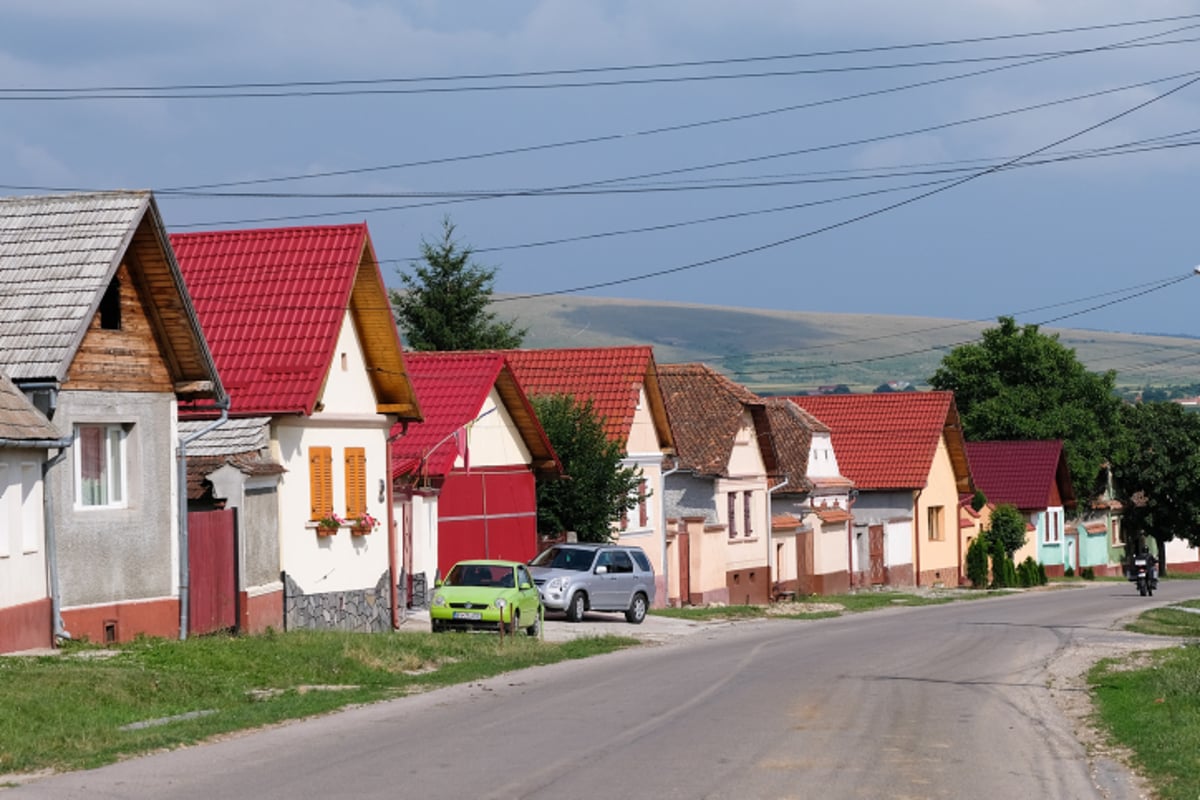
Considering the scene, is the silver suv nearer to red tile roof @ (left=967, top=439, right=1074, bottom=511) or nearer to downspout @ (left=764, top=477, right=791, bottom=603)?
downspout @ (left=764, top=477, right=791, bottom=603)

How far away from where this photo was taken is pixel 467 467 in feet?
132

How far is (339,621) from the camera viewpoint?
3334 centimetres

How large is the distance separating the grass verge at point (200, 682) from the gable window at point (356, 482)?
16.2 feet

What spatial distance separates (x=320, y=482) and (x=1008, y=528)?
46297 millimetres

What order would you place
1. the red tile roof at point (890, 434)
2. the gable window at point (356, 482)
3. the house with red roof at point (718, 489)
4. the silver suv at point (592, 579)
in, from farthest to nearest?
the red tile roof at point (890, 434) → the house with red roof at point (718, 489) → the silver suv at point (592, 579) → the gable window at point (356, 482)

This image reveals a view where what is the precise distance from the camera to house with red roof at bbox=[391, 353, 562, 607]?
127 feet

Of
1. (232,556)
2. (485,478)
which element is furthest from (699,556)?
(232,556)

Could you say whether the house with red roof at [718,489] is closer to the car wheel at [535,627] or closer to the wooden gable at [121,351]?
the car wheel at [535,627]

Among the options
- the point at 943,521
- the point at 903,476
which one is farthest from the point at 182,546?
the point at 943,521

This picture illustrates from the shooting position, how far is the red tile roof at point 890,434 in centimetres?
6944

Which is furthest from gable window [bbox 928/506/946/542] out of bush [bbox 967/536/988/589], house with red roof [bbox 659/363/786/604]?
house with red roof [bbox 659/363/786/604]

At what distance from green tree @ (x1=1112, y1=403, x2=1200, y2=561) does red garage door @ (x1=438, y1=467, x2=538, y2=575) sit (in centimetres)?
4924

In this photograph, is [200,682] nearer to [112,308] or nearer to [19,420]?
[19,420]

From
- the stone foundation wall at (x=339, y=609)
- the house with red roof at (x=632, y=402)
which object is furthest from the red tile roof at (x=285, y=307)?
the house with red roof at (x=632, y=402)
